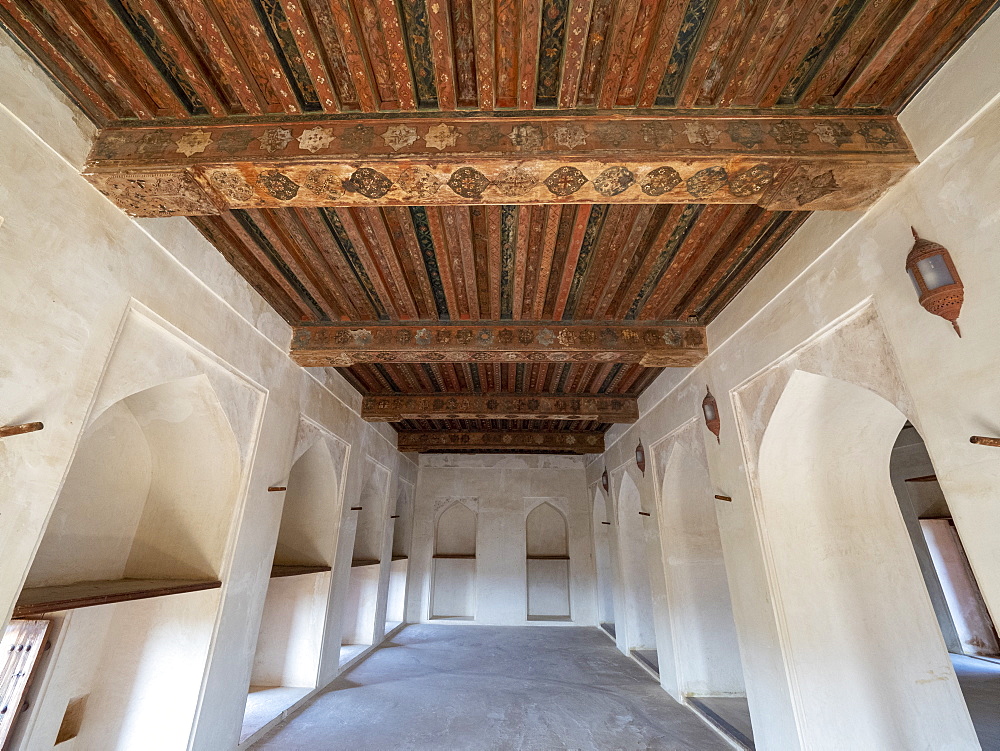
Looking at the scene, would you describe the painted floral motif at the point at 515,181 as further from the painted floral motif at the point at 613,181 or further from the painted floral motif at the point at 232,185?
the painted floral motif at the point at 232,185

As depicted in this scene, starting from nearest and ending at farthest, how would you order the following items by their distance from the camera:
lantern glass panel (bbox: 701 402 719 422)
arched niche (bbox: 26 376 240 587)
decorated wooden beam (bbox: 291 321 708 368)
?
1. arched niche (bbox: 26 376 240 587)
2. lantern glass panel (bbox: 701 402 719 422)
3. decorated wooden beam (bbox: 291 321 708 368)

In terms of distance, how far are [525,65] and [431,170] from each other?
0.56 meters

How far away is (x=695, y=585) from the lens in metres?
4.95

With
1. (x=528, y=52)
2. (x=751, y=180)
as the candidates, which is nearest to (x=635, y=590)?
(x=751, y=180)

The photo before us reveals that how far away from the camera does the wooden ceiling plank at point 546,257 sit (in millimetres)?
2643

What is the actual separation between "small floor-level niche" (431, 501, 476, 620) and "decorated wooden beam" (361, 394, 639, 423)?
160 inches

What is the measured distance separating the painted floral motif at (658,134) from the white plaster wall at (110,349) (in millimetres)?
2454

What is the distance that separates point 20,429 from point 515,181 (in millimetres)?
2155

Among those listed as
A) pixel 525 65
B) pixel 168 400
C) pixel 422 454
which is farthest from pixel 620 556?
pixel 525 65

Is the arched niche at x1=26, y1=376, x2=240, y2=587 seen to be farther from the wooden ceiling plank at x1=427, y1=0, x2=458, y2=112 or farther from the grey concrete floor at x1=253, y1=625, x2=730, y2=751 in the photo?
the wooden ceiling plank at x1=427, y1=0, x2=458, y2=112

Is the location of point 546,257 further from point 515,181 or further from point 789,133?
point 789,133

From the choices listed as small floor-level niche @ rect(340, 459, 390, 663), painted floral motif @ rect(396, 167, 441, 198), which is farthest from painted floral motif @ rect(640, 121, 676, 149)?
small floor-level niche @ rect(340, 459, 390, 663)

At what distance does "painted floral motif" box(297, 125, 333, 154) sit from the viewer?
6.66 ft

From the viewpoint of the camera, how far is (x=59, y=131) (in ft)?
6.25
